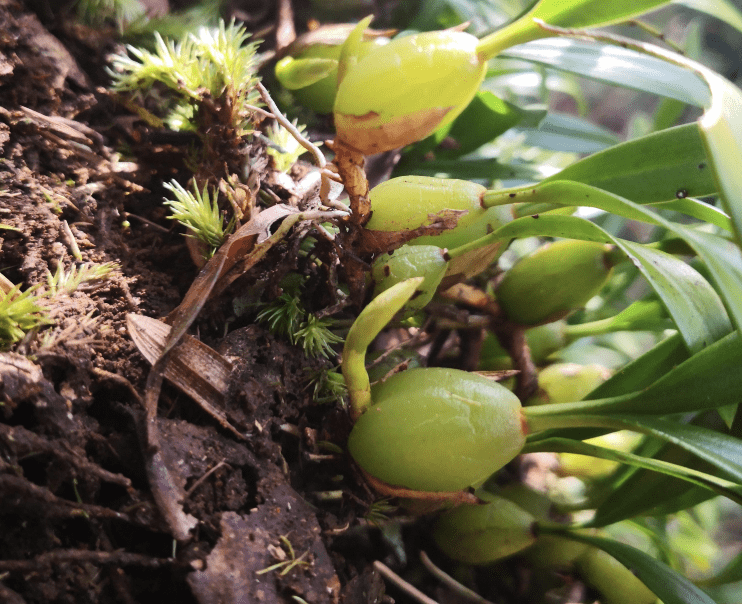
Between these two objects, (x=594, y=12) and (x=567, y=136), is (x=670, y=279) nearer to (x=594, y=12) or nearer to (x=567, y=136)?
(x=594, y=12)

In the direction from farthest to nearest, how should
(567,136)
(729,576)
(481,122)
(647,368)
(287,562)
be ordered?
(567,136) < (481,122) < (729,576) < (647,368) < (287,562)

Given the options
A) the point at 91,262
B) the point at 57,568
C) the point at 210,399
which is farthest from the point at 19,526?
the point at 91,262

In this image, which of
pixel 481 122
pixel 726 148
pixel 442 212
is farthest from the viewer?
pixel 481 122

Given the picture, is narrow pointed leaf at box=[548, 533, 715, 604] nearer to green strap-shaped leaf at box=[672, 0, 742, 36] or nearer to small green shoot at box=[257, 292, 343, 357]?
small green shoot at box=[257, 292, 343, 357]

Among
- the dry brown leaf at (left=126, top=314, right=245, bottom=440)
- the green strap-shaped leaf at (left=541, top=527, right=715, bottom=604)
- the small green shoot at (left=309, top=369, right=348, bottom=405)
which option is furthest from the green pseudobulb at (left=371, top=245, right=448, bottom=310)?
the green strap-shaped leaf at (left=541, top=527, right=715, bottom=604)

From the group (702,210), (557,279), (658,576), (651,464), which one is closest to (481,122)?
(557,279)

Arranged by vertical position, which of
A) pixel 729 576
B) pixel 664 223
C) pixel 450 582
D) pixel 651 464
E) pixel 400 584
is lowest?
pixel 729 576
